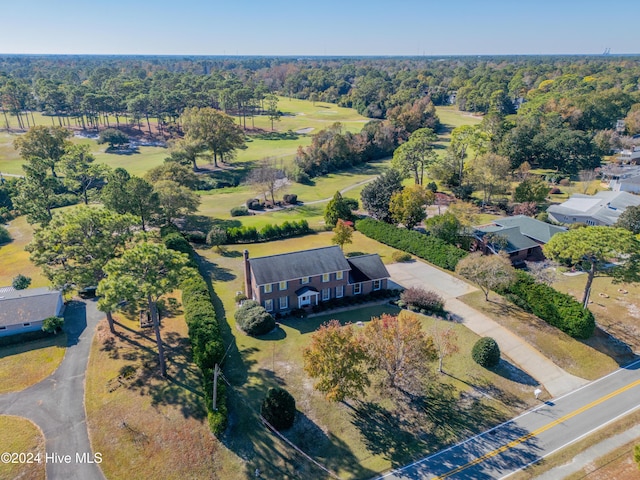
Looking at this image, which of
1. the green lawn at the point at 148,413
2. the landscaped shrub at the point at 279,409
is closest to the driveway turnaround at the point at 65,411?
the green lawn at the point at 148,413

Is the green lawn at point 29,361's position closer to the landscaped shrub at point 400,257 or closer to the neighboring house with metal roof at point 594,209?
the landscaped shrub at point 400,257

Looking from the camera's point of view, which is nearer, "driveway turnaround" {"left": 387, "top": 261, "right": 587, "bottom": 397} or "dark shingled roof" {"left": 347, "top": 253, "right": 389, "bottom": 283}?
"driveway turnaround" {"left": 387, "top": 261, "right": 587, "bottom": 397}

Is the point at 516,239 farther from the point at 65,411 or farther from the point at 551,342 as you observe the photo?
the point at 65,411

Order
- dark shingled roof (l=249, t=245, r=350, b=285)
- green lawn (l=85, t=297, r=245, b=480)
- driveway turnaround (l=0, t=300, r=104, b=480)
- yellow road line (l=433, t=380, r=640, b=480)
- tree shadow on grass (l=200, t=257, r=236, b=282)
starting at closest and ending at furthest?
driveway turnaround (l=0, t=300, r=104, b=480) → green lawn (l=85, t=297, r=245, b=480) → yellow road line (l=433, t=380, r=640, b=480) → dark shingled roof (l=249, t=245, r=350, b=285) → tree shadow on grass (l=200, t=257, r=236, b=282)

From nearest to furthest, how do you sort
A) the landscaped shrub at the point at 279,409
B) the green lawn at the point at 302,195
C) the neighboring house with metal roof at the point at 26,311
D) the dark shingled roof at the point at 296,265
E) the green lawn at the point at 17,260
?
the landscaped shrub at the point at 279,409, the neighboring house with metal roof at the point at 26,311, the dark shingled roof at the point at 296,265, the green lawn at the point at 17,260, the green lawn at the point at 302,195

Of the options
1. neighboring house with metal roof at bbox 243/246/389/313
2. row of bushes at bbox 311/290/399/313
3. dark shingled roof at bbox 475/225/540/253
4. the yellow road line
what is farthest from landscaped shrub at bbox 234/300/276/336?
dark shingled roof at bbox 475/225/540/253

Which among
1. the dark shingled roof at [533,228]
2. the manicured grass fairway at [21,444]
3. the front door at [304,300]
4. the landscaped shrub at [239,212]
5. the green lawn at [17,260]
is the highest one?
the dark shingled roof at [533,228]

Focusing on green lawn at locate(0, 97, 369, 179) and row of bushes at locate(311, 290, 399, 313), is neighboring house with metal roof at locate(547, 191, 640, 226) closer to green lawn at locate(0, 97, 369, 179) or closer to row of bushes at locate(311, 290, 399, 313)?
row of bushes at locate(311, 290, 399, 313)
